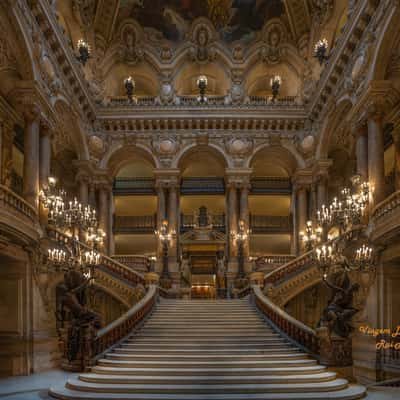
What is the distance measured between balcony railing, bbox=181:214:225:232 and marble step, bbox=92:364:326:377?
16.3 m

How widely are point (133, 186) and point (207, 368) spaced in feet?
59.9

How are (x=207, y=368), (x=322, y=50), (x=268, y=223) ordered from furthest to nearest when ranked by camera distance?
(x=268, y=223) < (x=322, y=50) < (x=207, y=368)

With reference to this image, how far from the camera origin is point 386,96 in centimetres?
1672

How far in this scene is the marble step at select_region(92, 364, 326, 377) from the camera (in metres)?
11.6

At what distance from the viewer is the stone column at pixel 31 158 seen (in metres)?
16.8

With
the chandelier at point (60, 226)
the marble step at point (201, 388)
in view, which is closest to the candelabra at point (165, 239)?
the chandelier at point (60, 226)

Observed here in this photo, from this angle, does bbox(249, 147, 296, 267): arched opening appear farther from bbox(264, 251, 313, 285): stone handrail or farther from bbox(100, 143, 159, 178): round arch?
bbox(264, 251, 313, 285): stone handrail

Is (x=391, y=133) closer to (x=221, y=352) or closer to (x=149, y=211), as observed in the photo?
(x=221, y=352)

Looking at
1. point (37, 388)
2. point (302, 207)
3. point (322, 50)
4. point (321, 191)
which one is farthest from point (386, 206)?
point (302, 207)

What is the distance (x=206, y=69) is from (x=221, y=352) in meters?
19.5

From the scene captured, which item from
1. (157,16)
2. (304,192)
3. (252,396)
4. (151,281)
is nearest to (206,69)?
(157,16)

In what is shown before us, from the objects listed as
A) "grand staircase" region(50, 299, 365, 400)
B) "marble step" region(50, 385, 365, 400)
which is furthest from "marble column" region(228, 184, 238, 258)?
"marble step" region(50, 385, 365, 400)

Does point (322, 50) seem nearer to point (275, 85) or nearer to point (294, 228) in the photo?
point (275, 85)

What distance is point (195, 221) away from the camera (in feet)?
92.9
